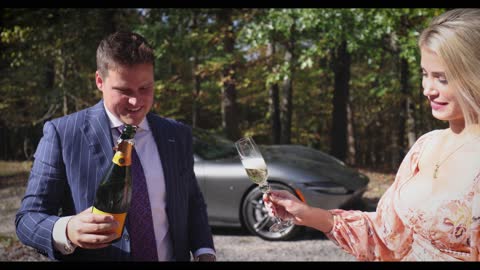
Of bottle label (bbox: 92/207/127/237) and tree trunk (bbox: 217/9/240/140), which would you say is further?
tree trunk (bbox: 217/9/240/140)

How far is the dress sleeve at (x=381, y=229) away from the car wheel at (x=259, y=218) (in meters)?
4.65

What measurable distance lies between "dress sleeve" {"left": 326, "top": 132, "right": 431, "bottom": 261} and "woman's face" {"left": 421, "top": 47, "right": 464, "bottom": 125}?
0.27m

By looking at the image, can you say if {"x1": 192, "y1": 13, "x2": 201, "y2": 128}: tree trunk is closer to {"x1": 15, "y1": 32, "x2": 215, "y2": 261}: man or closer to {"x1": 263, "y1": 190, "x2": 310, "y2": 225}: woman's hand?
{"x1": 15, "y1": 32, "x2": 215, "y2": 261}: man

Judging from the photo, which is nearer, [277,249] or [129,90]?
[129,90]

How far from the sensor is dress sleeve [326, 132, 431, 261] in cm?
218

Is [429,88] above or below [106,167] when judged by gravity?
above

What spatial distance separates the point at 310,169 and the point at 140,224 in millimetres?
5085

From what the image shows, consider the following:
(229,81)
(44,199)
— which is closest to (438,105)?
(44,199)

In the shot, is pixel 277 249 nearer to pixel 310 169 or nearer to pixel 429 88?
pixel 310 169

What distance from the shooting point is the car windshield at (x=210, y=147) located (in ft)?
24.9

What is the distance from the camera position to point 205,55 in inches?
624

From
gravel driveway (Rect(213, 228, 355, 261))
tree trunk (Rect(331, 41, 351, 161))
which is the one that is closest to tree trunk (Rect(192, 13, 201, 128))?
tree trunk (Rect(331, 41, 351, 161))

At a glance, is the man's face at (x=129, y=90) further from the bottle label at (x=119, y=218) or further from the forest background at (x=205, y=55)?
the forest background at (x=205, y=55)

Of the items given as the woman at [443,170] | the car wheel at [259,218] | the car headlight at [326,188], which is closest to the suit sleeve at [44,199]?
the woman at [443,170]
